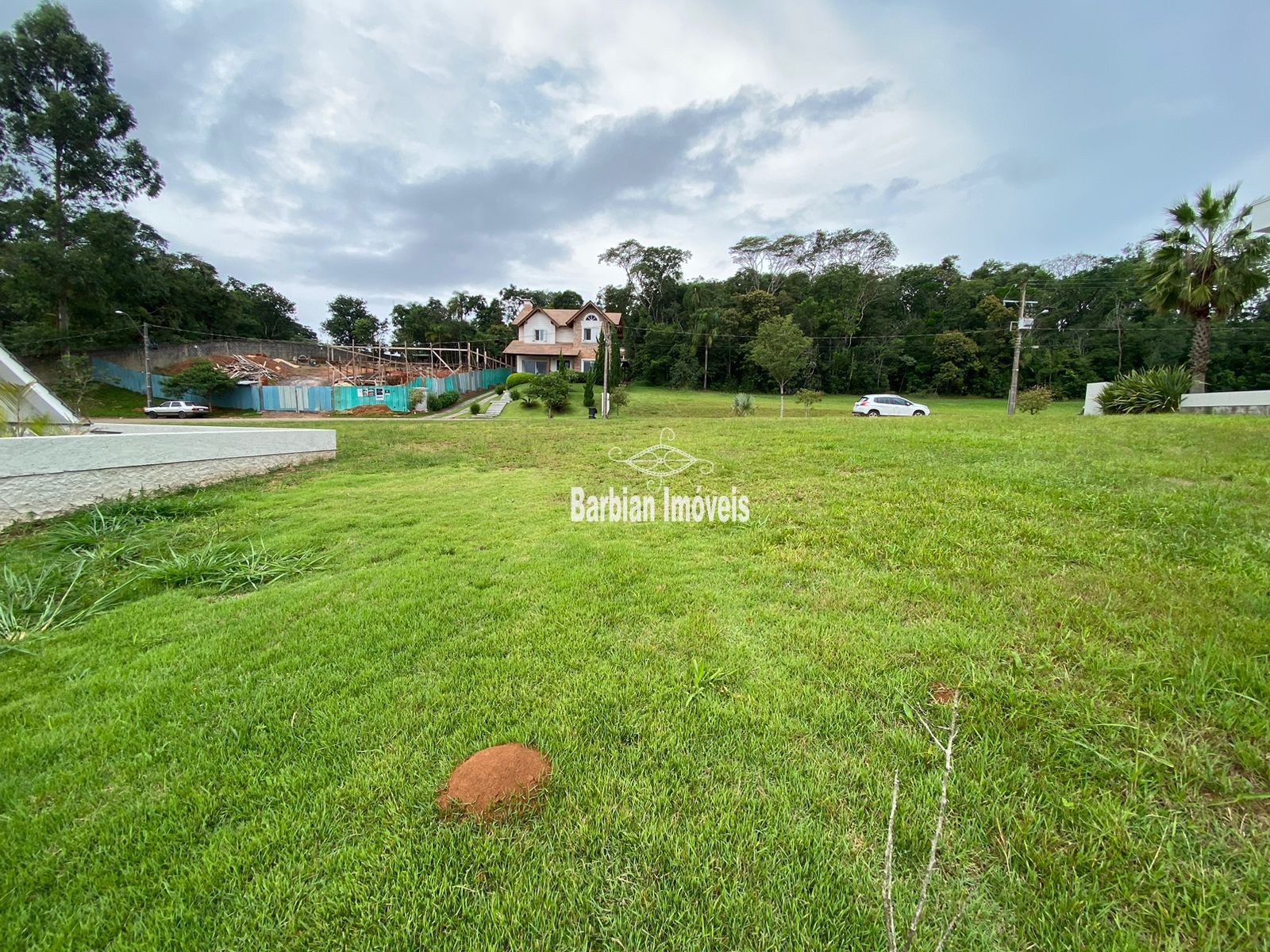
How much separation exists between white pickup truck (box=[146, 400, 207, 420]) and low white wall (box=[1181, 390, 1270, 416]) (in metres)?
37.4

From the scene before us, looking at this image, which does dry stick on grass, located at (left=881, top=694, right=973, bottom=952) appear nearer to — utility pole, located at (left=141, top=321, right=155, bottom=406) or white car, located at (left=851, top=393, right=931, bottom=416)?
white car, located at (left=851, top=393, right=931, bottom=416)

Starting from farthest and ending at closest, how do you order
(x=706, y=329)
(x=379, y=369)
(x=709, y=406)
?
A: (x=706, y=329), (x=379, y=369), (x=709, y=406)

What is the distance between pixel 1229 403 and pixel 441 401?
28551mm

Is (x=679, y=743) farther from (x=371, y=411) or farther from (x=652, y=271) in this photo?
(x=652, y=271)

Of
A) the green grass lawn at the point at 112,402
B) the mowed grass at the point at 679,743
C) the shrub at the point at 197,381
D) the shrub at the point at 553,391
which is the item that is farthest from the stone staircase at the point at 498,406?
the mowed grass at the point at 679,743

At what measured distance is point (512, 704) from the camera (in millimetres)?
2141

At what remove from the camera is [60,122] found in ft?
71.9

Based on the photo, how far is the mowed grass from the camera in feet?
4.27

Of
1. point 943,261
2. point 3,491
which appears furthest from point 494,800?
point 943,261

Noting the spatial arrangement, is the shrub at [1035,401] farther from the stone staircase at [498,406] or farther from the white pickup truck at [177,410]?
the white pickup truck at [177,410]

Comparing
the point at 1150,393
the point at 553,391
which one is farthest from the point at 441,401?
the point at 1150,393

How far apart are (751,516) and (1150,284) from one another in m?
18.8

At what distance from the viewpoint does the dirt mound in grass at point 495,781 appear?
5.34ft

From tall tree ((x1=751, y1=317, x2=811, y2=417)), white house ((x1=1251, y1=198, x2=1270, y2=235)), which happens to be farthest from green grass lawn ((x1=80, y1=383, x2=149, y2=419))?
white house ((x1=1251, y1=198, x2=1270, y2=235))
